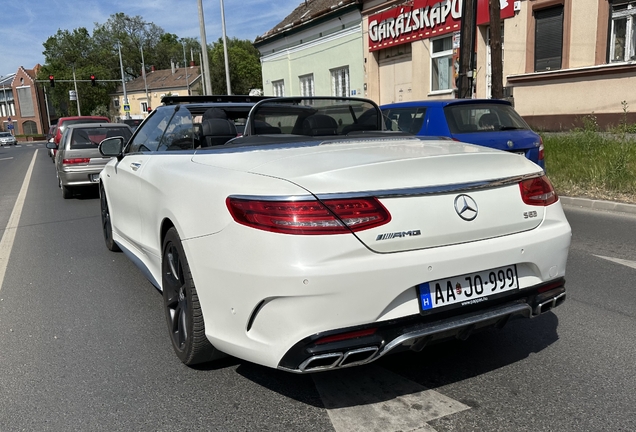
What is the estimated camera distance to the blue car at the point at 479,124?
7672mm

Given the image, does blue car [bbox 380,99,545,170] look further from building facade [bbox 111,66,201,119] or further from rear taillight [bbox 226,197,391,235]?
building facade [bbox 111,66,201,119]

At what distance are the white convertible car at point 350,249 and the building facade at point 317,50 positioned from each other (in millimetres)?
22220

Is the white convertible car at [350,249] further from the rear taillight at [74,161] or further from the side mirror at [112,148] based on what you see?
the rear taillight at [74,161]

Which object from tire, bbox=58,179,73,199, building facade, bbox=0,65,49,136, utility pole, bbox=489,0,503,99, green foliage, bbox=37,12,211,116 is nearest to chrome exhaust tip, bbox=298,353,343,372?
tire, bbox=58,179,73,199

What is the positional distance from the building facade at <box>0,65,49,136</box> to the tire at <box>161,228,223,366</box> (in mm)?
103190

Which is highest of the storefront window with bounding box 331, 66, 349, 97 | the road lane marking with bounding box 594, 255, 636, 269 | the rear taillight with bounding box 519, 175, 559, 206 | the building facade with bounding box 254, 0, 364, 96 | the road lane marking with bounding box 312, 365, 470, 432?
the building facade with bounding box 254, 0, 364, 96

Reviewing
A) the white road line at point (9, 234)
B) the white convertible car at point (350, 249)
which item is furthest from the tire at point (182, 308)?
the white road line at point (9, 234)

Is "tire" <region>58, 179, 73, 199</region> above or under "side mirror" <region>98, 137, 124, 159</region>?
under

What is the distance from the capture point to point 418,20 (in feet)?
68.8

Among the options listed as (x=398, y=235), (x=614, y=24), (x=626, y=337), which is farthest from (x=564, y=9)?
(x=398, y=235)

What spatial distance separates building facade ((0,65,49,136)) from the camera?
307ft

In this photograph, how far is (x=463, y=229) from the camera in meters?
2.57

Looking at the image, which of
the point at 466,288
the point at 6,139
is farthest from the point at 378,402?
the point at 6,139

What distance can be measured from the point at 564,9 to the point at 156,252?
53.3 ft
